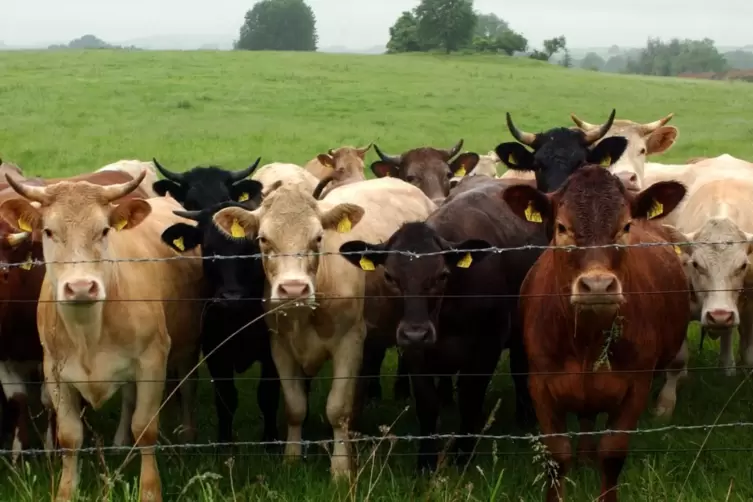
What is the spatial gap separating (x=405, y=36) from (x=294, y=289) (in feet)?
224

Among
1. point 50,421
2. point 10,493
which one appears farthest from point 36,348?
point 10,493

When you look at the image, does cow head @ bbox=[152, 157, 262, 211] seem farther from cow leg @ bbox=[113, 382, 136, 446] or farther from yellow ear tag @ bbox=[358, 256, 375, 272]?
yellow ear tag @ bbox=[358, 256, 375, 272]

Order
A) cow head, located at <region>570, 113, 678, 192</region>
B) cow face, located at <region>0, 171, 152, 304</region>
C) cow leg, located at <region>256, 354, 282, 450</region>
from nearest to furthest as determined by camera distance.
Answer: cow face, located at <region>0, 171, 152, 304</region>, cow leg, located at <region>256, 354, 282, 450</region>, cow head, located at <region>570, 113, 678, 192</region>

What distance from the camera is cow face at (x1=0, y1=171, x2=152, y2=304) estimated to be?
4.59 meters

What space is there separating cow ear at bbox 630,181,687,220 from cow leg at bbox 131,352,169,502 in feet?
8.85

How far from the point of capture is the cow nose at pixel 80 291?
4496 mm

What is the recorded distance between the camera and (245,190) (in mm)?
6922

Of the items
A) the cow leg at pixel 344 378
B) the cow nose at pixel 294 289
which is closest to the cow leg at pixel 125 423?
the cow leg at pixel 344 378

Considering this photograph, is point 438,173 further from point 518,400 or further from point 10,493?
point 10,493

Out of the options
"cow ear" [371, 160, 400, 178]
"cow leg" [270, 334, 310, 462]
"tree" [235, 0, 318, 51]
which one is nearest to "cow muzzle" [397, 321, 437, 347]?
"cow leg" [270, 334, 310, 462]

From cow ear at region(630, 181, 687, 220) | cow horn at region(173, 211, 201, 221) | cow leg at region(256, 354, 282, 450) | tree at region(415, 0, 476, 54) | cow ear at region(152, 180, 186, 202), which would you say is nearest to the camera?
cow ear at region(630, 181, 687, 220)

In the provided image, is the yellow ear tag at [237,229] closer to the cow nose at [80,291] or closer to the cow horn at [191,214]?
the cow horn at [191,214]

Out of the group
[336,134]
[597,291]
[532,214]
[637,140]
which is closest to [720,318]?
[532,214]

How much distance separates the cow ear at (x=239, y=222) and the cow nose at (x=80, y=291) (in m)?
1.39
